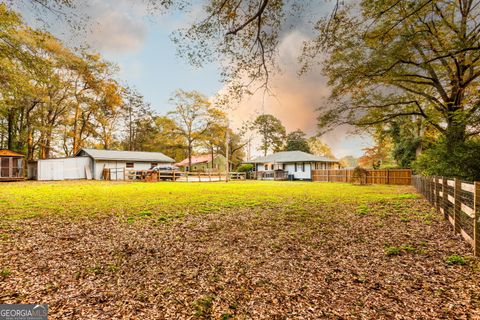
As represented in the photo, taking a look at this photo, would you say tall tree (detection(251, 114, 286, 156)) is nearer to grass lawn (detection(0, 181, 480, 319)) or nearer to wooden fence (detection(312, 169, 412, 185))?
wooden fence (detection(312, 169, 412, 185))

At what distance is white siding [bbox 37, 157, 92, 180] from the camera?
81.7ft

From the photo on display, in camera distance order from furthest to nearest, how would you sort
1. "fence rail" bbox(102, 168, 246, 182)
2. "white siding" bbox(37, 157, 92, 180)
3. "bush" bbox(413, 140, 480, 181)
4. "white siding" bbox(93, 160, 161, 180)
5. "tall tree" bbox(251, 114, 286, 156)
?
"tall tree" bbox(251, 114, 286, 156) < "white siding" bbox(93, 160, 161, 180) < "fence rail" bbox(102, 168, 246, 182) < "white siding" bbox(37, 157, 92, 180) < "bush" bbox(413, 140, 480, 181)

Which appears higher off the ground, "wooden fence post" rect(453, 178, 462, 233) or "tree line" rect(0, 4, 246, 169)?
"tree line" rect(0, 4, 246, 169)

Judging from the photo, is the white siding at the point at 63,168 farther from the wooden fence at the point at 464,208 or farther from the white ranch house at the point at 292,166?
the wooden fence at the point at 464,208

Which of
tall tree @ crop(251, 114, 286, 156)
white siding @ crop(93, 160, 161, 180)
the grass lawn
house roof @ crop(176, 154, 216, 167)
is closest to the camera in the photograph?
the grass lawn

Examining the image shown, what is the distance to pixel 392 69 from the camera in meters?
10.3

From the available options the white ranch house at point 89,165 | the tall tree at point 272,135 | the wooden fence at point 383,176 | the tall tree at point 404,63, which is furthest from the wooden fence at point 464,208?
the tall tree at point 272,135

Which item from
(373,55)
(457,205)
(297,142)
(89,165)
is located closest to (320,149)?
(297,142)

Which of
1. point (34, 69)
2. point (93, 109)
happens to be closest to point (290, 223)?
point (34, 69)

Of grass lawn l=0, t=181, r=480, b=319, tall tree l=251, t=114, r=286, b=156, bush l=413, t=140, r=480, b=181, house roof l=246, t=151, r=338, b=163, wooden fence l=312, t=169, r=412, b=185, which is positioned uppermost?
tall tree l=251, t=114, r=286, b=156

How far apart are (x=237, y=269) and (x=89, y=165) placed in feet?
96.7

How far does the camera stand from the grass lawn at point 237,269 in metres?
2.54

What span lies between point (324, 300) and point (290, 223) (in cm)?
348

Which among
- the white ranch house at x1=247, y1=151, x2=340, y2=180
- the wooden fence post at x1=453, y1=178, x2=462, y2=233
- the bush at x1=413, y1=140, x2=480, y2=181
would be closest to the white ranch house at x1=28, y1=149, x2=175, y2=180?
the white ranch house at x1=247, y1=151, x2=340, y2=180
